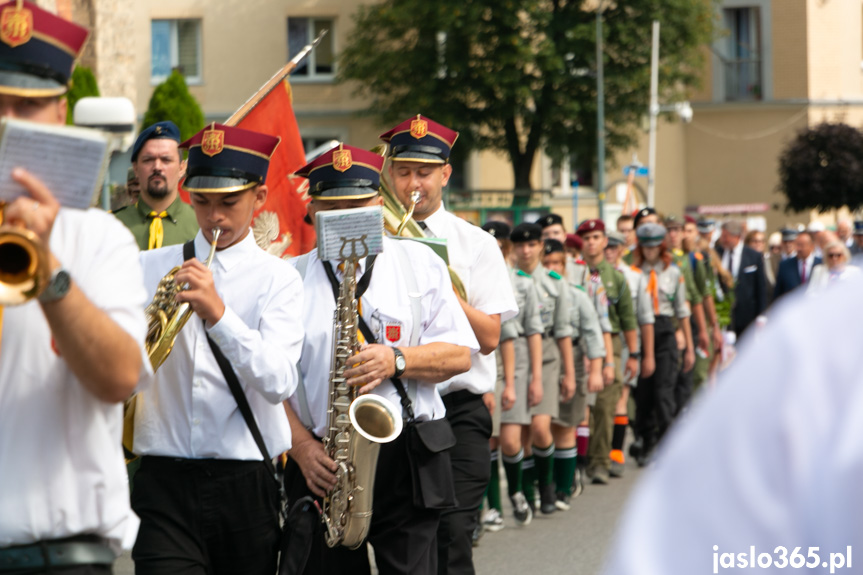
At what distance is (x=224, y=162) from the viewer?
15.0 feet

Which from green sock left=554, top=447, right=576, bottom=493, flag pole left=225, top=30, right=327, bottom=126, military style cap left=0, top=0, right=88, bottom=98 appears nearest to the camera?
military style cap left=0, top=0, right=88, bottom=98

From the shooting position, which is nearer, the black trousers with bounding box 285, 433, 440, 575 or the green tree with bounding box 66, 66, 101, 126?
the black trousers with bounding box 285, 433, 440, 575

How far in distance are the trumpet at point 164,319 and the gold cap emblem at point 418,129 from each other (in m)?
1.98

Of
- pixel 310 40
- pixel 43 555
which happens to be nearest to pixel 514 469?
pixel 43 555

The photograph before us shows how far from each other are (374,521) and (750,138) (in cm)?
4669

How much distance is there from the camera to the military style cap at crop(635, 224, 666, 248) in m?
13.2

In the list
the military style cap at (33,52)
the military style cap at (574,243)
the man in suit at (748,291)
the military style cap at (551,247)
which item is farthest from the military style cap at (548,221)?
the military style cap at (33,52)

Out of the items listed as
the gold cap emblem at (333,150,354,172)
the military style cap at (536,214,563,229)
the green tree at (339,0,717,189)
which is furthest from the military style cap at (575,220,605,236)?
the green tree at (339,0,717,189)

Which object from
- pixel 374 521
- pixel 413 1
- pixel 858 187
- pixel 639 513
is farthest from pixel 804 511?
pixel 858 187

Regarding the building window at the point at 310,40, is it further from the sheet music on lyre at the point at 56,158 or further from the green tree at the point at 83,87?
the sheet music on lyre at the point at 56,158

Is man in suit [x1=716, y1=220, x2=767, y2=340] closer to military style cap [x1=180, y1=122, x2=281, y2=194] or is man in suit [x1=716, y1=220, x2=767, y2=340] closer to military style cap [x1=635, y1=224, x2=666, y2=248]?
military style cap [x1=635, y1=224, x2=666, y2=248]

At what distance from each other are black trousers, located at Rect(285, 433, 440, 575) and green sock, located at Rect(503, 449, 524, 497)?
4.90 metres

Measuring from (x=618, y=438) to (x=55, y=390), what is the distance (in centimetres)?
1010

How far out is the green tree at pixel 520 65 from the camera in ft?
122
